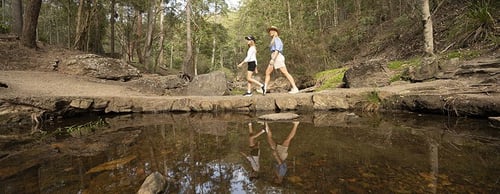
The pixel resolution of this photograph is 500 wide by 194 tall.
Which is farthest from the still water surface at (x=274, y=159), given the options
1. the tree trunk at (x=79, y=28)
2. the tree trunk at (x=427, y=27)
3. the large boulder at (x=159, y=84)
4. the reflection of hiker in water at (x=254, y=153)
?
the tree trunk at (x=79, y=28)

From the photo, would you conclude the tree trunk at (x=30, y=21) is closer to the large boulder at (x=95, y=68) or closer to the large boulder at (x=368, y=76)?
the large boulder at (x=95, y=68)

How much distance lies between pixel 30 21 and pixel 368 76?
12237mm

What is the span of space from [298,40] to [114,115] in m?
11.0

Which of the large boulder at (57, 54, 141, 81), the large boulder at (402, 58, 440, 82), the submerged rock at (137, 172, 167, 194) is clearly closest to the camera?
the submerged rock at (137, 172, 167, 194)

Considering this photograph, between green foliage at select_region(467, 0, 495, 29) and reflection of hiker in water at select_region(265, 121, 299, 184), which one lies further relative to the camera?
green foliage at select_region(467, 0, 495, 29)

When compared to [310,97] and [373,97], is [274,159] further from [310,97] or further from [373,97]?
[373,97]

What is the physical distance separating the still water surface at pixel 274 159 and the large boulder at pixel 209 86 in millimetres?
4879

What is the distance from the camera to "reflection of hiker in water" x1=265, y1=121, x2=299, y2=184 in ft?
8.07

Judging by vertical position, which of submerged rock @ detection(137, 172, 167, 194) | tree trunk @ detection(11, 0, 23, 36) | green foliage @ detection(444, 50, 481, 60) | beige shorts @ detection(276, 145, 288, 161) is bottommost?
submerged rock @ detection(137, 172, 167, 194)

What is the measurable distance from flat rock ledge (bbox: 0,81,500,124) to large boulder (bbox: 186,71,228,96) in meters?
2.84

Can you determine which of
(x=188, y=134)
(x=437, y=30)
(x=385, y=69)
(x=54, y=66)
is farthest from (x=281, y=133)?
(x=54, y=66)

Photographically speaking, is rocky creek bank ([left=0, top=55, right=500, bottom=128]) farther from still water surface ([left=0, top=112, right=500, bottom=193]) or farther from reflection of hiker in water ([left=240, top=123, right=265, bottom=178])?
reflection of hiker in water ([left=240, top=123, right=265, bottom=178])

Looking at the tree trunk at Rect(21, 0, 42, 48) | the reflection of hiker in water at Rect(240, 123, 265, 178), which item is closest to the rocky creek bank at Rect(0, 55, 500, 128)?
the tree trunk at Rect(21, 0, 42, 48)

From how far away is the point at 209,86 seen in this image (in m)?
9.70
